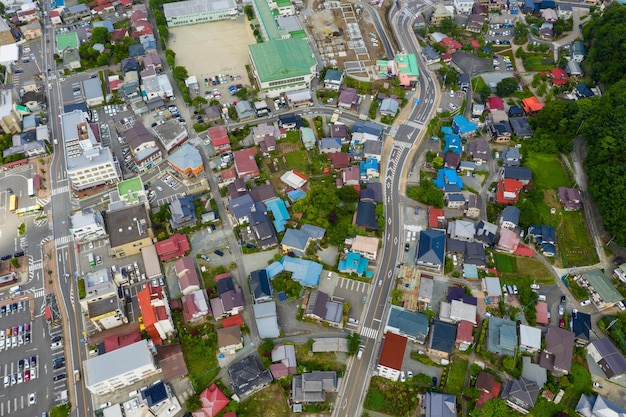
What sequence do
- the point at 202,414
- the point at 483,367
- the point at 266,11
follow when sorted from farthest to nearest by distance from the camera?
the point at 266,11
the point at 483,367
the point at 202,414

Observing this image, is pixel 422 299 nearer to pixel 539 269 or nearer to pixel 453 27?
pixel 539 269

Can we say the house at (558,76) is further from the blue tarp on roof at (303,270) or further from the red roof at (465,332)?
the blue tarp on roof at (303,270)

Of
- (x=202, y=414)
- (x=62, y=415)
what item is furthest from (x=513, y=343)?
(x=62, y=415)

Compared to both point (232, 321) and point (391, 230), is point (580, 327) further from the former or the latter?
point (232, 321)

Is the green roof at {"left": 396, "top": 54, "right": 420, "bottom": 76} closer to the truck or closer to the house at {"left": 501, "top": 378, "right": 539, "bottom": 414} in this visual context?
the house at {"left": 501, "top": 378, "right": 539, "bottom": 414}

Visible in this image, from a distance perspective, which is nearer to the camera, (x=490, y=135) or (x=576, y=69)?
(x=490, y=135)

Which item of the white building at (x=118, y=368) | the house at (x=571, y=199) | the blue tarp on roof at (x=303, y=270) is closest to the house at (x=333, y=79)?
the blue tarp on roof at (x=303, y=270)

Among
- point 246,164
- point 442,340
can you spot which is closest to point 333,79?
point 246,164
